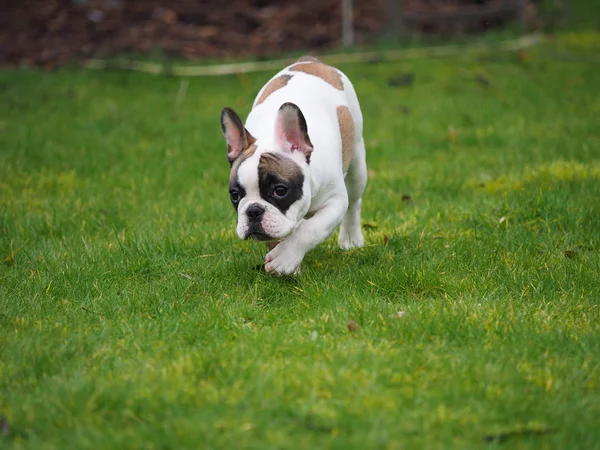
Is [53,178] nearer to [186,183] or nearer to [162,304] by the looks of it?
[186,183]

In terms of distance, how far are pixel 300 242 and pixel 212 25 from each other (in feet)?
31.8

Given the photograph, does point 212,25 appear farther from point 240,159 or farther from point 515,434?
point 515,434

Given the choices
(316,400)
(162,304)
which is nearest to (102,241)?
(162,304)

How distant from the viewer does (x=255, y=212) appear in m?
4.57

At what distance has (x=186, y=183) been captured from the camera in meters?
7.41

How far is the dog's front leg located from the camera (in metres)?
4.94

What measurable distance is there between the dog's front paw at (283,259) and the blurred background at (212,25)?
26.9ft

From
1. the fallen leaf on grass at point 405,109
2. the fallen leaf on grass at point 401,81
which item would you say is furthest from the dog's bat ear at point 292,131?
the fallen leaf on grass at point 401,81

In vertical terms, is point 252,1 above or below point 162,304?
above

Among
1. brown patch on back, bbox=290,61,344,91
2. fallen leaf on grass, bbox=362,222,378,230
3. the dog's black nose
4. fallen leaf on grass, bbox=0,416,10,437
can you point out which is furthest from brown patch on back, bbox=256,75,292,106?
fallen leaf on grass, bbox=0,416,10,437

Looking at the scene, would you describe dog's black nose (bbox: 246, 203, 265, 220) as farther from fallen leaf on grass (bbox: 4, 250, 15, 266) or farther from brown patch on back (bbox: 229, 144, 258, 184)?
fallen leaf on grass (bbox: 4, 250, 15, 266)

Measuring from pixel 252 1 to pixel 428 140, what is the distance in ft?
22.9

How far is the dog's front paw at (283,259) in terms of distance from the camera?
493 cm

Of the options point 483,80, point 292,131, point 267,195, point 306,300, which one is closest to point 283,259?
point 306,300
